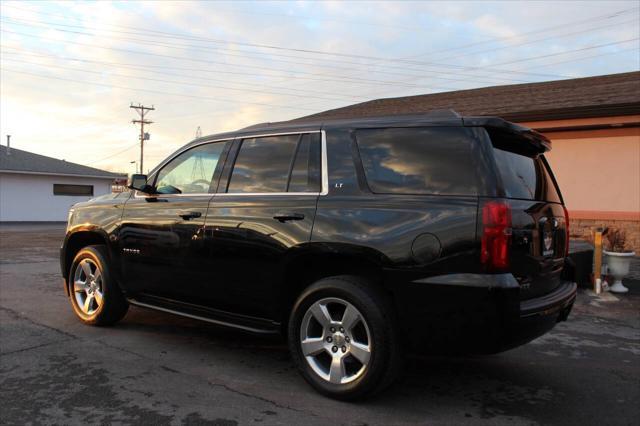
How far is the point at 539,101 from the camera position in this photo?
12.8 m

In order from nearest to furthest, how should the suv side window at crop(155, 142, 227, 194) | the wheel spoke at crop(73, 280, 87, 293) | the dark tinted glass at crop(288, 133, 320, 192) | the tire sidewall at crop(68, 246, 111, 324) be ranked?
the dark tinted glass at crop(288, 133, 320, 192)
the suv side window at crop(155, 142, 227, 194)
the tire sidewall at crop(68, 246, 111, 324)
the wheel spoke at crop(73, 280, 87, 293)

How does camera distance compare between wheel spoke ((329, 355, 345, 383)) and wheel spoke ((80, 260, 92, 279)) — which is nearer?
wheel spoke ((329, 355, 345, 383))

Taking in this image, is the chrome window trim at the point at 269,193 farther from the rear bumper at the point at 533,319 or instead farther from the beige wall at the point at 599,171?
the beige wall at the point at 599,171

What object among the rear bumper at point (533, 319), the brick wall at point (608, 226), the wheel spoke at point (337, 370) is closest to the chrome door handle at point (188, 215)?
the wheel spoke at point (337, 370)

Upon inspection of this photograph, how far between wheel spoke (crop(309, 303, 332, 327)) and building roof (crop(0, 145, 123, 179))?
101 ft

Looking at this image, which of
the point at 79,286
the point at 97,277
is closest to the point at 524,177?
the point at 97,277

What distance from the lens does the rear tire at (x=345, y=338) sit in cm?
328

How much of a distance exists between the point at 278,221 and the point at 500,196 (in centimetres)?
157

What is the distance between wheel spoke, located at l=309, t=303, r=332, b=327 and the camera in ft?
11.6

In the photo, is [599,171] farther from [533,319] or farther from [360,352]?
[360,352]

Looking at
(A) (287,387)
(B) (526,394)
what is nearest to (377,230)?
(A) (287,387)

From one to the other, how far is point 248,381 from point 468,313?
5.89 feet

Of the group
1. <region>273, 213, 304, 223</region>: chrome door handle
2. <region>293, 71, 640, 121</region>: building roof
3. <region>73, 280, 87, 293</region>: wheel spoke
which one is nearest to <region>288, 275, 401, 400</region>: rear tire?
<region>273, 213, 304, 223</region>: chrome door handle

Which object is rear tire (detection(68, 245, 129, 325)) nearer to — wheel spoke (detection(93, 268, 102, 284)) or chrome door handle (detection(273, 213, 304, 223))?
wheel spoke (detection(93, 268, 102, 284))
